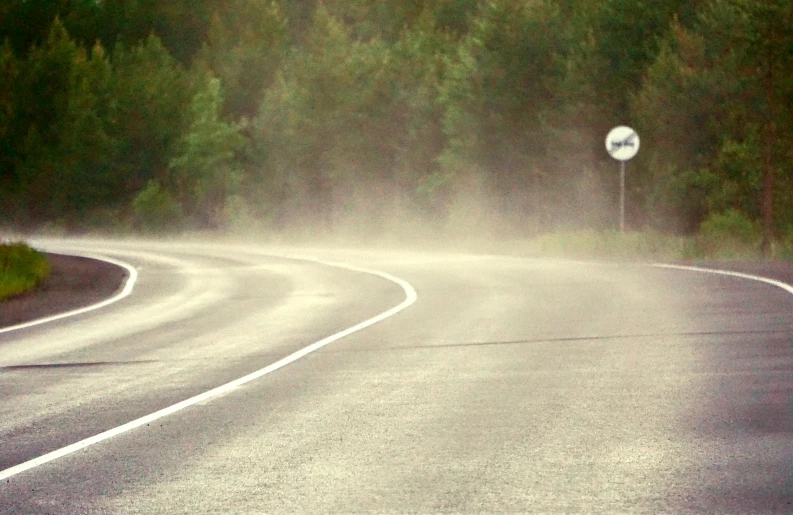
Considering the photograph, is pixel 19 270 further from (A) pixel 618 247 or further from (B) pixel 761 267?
(A) pixel 618 247

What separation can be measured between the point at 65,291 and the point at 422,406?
14.8 metres

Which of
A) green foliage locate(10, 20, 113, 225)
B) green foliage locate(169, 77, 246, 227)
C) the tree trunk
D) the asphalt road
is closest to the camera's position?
the asphalt road

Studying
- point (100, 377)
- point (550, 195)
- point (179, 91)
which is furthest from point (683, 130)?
point (179, 91)

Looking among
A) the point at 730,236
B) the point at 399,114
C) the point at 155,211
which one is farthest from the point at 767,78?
the point at 155,211

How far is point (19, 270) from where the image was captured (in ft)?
85.9

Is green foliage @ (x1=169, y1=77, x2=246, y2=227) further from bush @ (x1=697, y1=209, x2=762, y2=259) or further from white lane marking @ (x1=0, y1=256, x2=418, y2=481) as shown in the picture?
white lane marking @ (x1=0, y1=256, x2=418, y2=481)

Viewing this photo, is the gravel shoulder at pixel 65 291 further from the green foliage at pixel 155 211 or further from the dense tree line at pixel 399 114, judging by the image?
the green foliage at pixel 155 211

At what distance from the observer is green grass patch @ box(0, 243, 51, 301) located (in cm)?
2377

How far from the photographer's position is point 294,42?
107500mm

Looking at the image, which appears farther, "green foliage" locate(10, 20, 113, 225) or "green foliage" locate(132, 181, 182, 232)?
"green foliage" locate(10, 20, 113, 225)

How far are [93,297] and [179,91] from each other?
59781 millimetres

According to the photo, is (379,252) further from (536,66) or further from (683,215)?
(536,66)

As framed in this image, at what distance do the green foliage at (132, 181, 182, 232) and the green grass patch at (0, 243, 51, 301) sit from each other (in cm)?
4179

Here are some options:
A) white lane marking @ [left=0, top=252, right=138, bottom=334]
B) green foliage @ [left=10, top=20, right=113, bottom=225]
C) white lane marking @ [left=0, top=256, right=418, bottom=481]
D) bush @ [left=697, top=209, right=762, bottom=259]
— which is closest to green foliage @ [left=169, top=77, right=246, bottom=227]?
green foliage @ [left=10, top=20, right=113, bottom=225]
